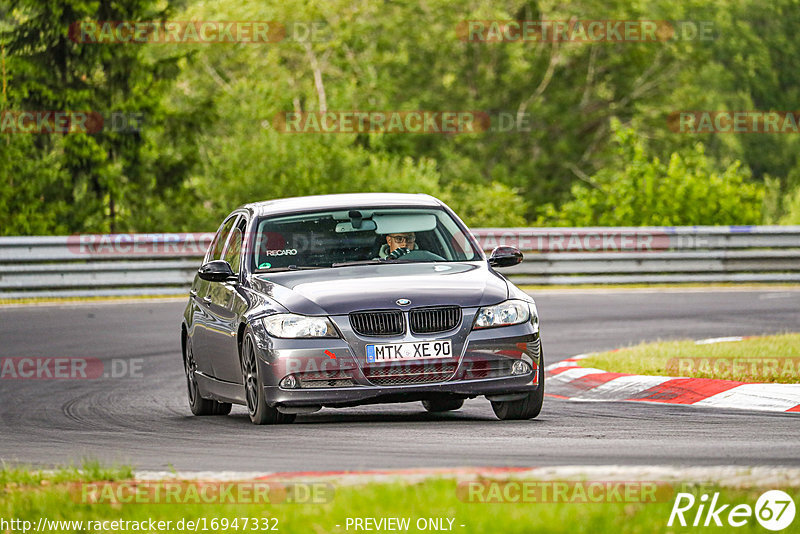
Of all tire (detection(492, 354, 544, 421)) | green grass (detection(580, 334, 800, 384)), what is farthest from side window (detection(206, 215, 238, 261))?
green grass (detection(580, 334, 800, 384))

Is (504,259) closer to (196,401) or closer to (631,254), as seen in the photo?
(196,401)

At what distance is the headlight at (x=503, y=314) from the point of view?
9.44 metres

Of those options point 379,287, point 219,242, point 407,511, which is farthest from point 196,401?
point 407,511

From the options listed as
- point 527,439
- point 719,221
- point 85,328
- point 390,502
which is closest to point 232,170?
point 719,221

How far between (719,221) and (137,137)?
1457cm

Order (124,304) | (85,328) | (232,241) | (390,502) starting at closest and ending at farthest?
(390,502), (232,241), (85,328), (124,304)

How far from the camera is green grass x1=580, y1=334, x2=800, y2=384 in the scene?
11.6 meters

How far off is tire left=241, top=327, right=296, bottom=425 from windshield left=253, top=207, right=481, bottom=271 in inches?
30.5

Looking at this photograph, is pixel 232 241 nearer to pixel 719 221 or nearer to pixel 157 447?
pixel 157 447

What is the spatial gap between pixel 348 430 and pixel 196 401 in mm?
2638

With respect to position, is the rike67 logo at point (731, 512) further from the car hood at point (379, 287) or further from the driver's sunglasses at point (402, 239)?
the driver's sunglasses at point (402, 239)

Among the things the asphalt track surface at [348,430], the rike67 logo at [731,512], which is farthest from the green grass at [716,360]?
the rike67 logo at [731,512]

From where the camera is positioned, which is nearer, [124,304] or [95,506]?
[95,506]

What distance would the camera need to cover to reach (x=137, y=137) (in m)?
36.2
